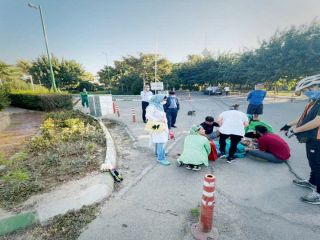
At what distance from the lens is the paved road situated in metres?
2.62

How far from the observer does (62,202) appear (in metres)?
3.07

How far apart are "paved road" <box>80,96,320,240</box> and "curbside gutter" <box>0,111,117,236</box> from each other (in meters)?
0.30

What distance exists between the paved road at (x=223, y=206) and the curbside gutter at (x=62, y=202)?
0.98 ft

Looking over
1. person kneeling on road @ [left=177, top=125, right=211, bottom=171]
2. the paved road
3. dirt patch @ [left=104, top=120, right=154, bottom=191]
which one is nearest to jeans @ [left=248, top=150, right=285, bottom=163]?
the paved road

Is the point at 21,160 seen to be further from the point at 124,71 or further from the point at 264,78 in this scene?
the point at 124,71

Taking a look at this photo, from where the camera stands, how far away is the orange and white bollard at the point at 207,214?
239 cm

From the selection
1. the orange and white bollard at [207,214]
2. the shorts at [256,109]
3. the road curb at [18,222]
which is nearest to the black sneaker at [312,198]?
the orange and white bollard at [207,214]

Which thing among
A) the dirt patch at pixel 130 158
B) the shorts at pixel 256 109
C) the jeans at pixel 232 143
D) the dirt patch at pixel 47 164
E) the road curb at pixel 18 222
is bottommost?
the dirt patch at pixel 130 158

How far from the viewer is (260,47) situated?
23.5m

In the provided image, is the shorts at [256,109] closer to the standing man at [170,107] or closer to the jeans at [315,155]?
the standing man at [170,107]

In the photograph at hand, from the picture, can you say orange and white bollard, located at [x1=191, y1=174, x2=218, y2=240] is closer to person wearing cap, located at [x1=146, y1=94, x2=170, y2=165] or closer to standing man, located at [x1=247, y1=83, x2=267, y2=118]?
person wearing cap, located at [x1=146, y1=94, x2=170, y2=165]

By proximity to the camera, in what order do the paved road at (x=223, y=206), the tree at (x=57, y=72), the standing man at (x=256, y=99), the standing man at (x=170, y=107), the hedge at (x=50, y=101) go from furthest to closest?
the tree at (x=57, y=72)
the hedge at (x=50, y=101)
the standing man at (x=170, y=107)
the standing man at (x=256, y=99)
the paved road at (x=223, y=206)

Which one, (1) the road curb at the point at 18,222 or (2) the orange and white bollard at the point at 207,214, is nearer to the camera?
(2) the orange and white bollard at the point at 207,214

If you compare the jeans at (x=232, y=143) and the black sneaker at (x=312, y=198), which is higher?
the jeans at (x=232, y=143)
